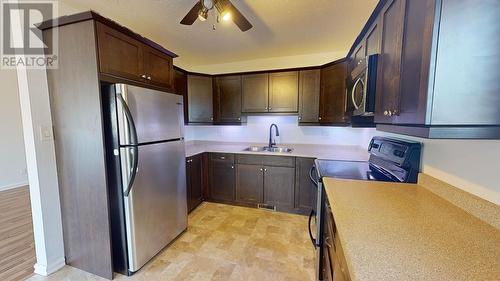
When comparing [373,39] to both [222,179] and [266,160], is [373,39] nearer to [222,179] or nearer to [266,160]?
[266,160]

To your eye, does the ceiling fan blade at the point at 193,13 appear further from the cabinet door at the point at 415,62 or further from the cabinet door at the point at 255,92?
the cabinet door at the point at 255,92

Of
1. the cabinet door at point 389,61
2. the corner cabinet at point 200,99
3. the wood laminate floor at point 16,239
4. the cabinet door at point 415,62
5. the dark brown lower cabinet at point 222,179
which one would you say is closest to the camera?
the cabinet door at point 415,62

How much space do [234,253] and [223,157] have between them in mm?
1399

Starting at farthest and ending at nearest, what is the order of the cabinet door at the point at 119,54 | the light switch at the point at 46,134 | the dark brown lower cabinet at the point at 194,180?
the dark brown lower cabinet at the point at 194,180 < the light switch at the point at 46,134 < the cabinet door at the point at 119,54

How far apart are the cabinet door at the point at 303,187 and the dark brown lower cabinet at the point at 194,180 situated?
142 centimetres

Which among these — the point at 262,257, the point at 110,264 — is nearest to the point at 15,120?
the point at 110,264

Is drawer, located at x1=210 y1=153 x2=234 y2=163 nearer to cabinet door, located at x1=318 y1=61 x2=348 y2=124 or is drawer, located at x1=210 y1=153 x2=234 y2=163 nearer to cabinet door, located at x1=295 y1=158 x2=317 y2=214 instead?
cabinet door, located at x1=295 y1=158 x2=317 y2=214

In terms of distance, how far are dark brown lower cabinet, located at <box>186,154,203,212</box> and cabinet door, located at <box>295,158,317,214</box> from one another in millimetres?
1421

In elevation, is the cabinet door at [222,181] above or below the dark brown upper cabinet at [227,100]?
below

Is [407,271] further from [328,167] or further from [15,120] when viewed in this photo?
[15,120]

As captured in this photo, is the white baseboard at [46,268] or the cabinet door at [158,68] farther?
the cabinet door at [158,68]

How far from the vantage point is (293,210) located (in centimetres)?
286

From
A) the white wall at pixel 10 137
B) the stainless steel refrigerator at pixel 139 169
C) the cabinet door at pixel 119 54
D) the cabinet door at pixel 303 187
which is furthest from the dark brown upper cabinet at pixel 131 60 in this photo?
the white wall at pixel 10 137

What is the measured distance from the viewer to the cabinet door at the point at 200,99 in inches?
130
